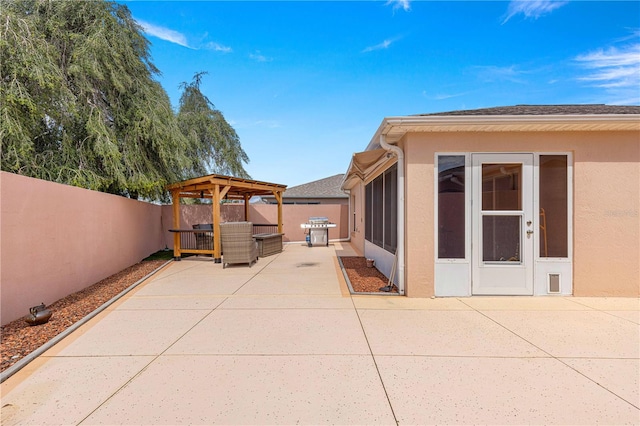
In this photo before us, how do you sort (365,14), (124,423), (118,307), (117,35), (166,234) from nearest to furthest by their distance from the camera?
(124,423), (118,307), (117,35), (365,14), (166,234)

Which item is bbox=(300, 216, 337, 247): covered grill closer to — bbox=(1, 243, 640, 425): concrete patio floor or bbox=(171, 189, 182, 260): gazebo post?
bbox=(171, 189, 182, 260): gazebo post

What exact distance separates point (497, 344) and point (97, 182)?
9.40m

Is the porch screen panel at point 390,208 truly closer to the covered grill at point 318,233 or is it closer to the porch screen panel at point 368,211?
the porch screen panel at point 368,211

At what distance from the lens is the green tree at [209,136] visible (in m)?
16.5

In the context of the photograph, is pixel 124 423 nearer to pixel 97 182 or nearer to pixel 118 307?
pixel 118 307

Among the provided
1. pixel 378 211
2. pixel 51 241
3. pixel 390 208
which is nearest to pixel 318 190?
pixel 378 211

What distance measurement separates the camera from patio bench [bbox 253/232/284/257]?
1044cm

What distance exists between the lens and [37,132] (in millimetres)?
7895

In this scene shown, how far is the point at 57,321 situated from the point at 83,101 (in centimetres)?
671

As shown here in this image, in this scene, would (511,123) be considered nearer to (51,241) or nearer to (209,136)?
(51,241)

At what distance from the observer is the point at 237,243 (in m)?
8.33

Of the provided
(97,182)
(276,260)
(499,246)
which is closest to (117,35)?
(97,182)

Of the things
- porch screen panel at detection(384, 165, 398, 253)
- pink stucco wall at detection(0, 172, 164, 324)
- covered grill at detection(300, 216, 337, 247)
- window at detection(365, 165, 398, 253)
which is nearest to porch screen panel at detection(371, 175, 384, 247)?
window at detection(365, 165, 398, 253)

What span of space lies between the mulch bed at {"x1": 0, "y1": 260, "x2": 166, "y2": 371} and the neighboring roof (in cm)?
1433
